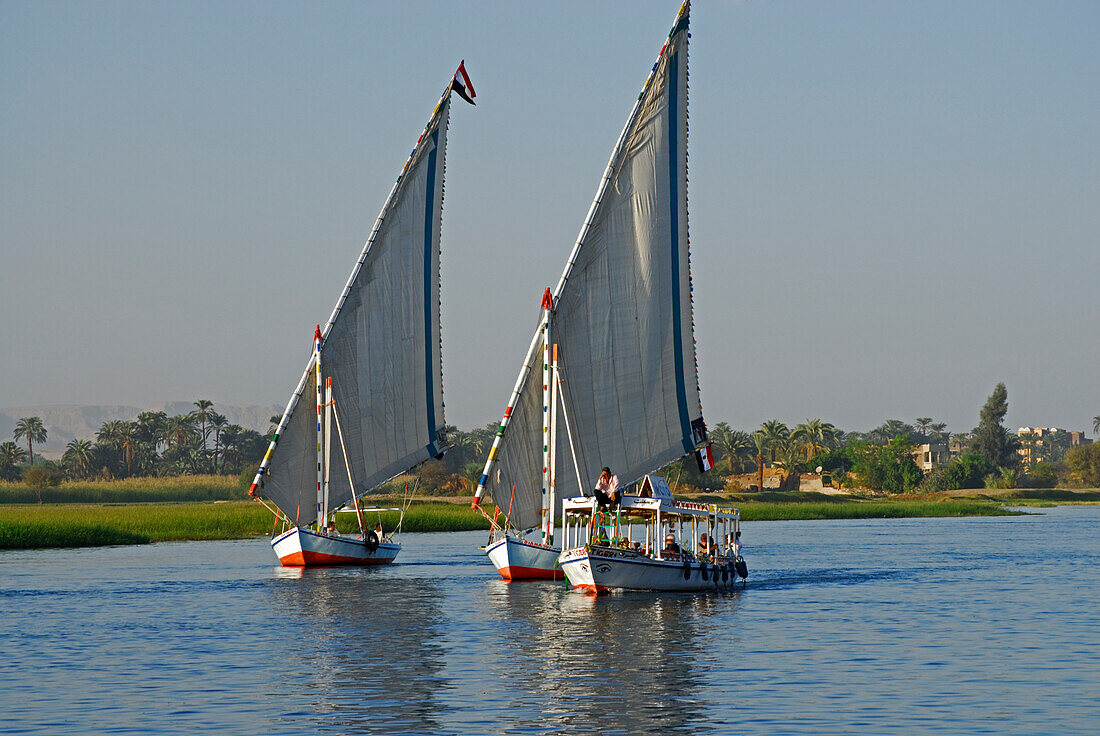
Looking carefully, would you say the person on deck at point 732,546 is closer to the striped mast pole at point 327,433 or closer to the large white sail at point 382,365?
the large white sail at point 382,365

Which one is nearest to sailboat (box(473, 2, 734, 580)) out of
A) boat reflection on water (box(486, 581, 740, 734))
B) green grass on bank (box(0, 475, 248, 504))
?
boat reflection on water (box(486, 581, 740, 734))

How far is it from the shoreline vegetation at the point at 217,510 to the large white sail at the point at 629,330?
43988mm

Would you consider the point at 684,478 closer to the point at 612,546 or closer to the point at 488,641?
the point at 612,546

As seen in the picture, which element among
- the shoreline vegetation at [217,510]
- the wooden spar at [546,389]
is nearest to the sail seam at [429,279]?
the wooden spar at [546,389]

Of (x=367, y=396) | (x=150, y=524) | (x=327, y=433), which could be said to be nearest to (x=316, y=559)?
(x=327, y=433)

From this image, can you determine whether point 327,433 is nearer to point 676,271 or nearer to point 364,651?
point 676,271

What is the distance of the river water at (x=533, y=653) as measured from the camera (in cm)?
2873

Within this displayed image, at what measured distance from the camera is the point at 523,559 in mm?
60062

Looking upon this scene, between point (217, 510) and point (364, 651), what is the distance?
8366cm

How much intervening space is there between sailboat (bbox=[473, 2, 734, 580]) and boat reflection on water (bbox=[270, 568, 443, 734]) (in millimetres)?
6863

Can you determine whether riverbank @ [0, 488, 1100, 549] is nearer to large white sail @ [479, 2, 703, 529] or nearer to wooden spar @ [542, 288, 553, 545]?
large white sail @ [479, 2, 703, 529]

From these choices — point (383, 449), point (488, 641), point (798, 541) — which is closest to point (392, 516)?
point (798, 541)

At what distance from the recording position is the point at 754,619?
4756cm

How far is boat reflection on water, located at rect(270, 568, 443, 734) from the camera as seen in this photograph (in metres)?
29.0
